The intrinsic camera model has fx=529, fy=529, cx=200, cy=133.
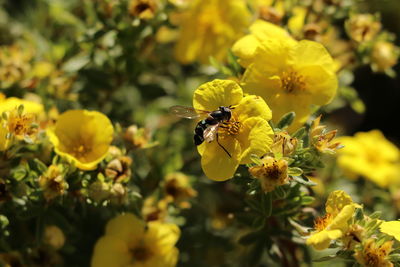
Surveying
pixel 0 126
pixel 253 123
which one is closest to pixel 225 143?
pixel 253 123

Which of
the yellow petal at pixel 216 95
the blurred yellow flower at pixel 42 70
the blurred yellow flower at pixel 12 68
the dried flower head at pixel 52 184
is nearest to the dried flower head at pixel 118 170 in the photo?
the dried flower head at pixel 52 184

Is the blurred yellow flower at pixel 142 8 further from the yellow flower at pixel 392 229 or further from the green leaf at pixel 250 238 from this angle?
the yellow flower at pixel 392 229

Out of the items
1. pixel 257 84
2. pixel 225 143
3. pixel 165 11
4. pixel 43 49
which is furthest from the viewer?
pixel 43 49

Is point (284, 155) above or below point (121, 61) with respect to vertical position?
above

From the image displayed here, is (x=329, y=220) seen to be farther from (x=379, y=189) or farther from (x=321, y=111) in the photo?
(x=379, y=189)

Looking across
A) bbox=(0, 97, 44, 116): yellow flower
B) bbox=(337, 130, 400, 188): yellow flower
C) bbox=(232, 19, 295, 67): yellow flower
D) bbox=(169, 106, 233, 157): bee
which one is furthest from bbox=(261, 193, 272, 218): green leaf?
bbox=(337, 130, 400, 188): yellow flower

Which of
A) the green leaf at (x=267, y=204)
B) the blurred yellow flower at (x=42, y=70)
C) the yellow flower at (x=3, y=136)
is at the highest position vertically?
the yellow flower at (x=3, y=136)
